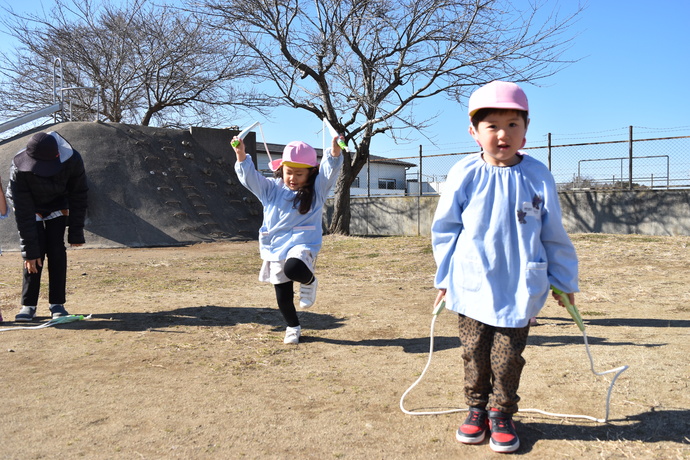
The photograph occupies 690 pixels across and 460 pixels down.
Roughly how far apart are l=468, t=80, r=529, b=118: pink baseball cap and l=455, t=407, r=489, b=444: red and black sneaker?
131cm

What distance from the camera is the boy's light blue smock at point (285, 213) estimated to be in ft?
14.1

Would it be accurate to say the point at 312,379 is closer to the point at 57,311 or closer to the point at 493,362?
the point at 493,362

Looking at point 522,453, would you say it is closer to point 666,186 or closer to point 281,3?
point 281,3

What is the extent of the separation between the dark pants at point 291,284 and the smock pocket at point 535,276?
207 centimetres

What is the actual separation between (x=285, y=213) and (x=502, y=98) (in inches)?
88.5

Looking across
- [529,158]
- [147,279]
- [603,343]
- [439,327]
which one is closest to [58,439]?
[529,158]

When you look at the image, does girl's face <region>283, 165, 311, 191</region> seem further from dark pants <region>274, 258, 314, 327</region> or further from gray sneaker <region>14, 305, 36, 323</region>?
gray sneaker <region>14, 305, 36, 323</region>

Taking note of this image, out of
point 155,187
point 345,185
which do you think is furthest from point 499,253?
point 155,187

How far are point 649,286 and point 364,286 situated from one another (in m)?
3.32

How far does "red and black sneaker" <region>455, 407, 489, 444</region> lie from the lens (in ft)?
8.10

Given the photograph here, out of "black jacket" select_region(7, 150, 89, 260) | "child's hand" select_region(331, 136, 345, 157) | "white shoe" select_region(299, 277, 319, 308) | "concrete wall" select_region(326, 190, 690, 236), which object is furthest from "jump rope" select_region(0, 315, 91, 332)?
"concrete wall" select_region(326, 190, 690, 236)

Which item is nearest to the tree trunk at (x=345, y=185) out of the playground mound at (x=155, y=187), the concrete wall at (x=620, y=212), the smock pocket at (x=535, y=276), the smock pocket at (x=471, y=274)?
the concrete wall at (x=620, y=212)

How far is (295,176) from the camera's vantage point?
426 cm

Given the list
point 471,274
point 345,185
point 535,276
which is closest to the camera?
point 535,276
